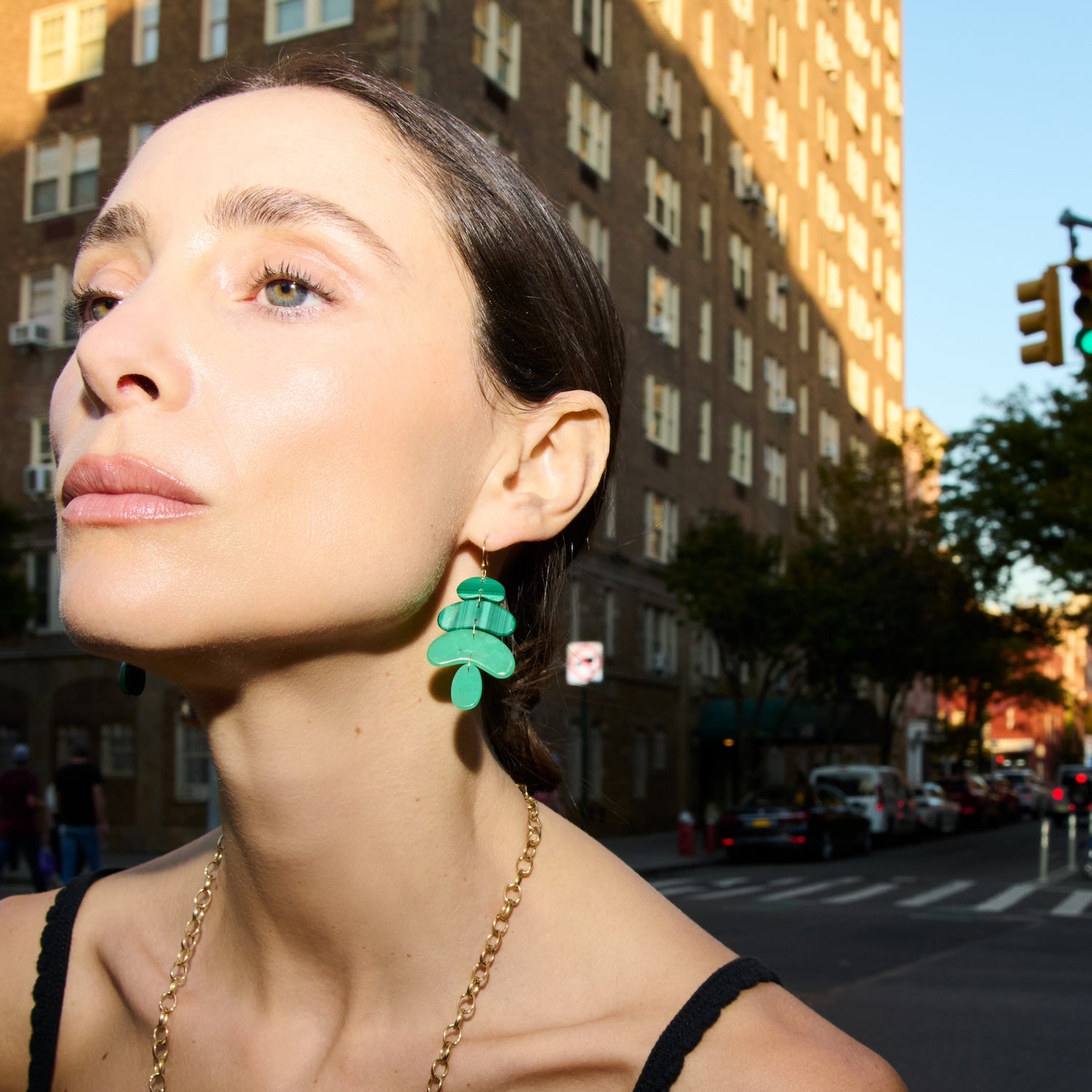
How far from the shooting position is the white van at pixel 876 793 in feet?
100

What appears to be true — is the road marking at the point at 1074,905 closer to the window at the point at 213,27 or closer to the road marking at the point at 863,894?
the road marking at the point at 863,894

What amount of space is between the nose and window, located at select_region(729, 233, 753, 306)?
136 ft

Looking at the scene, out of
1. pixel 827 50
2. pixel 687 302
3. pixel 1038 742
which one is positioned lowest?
pixel 1038 742

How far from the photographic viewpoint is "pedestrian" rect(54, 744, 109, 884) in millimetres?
13711

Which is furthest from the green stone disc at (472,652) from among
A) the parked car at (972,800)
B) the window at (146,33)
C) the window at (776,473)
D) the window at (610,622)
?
the window at (776,473)

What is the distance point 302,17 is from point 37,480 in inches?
412

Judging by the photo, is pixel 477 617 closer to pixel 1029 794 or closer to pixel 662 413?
pixel 662 413

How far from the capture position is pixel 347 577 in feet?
4.69

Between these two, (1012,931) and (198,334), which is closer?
(198,334)

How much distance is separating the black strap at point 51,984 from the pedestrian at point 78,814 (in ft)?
41.5

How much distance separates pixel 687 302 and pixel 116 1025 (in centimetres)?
3732

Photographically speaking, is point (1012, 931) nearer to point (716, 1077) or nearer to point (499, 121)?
point (716, 1077)

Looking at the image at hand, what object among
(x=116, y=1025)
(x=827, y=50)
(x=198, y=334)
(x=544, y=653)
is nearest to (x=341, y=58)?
(x=198, y=334)

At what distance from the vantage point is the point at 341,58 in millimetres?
1762
